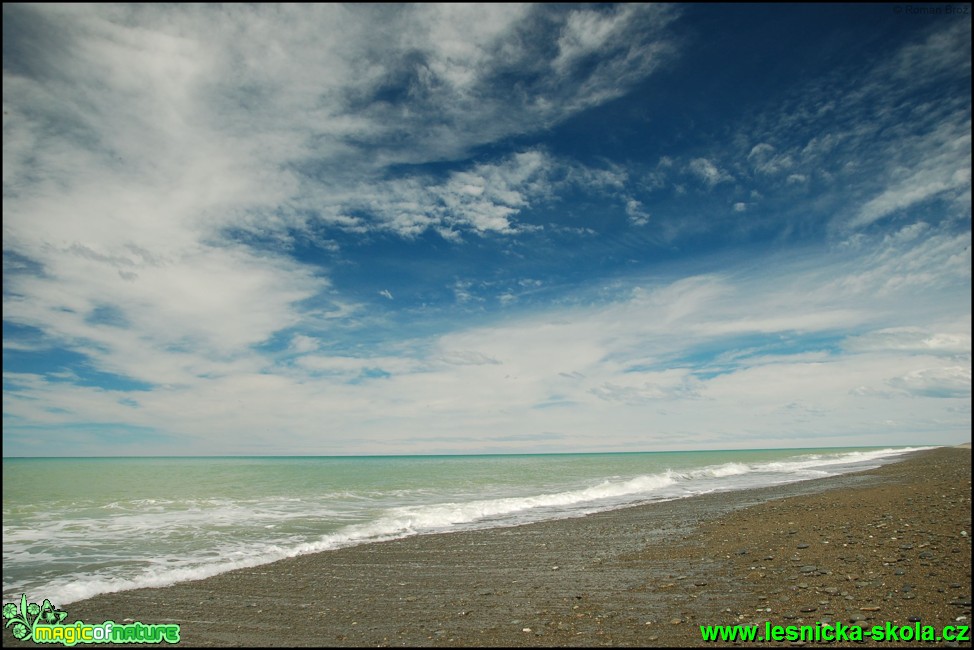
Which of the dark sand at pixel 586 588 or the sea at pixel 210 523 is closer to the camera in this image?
the dark sand at pixel 586 588

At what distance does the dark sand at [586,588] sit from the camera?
297 inches

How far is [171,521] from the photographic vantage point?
19.9 metres

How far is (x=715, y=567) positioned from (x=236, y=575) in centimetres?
1107

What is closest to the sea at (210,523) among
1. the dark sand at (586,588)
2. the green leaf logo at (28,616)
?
the green leaf logo at (28,616)

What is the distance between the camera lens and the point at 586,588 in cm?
962

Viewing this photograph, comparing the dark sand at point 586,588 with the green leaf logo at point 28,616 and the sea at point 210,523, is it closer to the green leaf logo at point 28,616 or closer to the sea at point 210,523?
the green leaf logo at point 28,616

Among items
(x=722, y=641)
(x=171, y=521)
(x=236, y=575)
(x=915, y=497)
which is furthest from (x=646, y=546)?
(x=171, y=521)

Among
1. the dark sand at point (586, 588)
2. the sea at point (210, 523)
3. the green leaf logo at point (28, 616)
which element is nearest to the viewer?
the dark sand at point (586, 588)

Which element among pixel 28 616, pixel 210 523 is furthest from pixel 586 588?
pixel 210 523

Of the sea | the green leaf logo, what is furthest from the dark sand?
the sea

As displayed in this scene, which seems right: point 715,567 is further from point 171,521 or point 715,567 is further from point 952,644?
point 171,521

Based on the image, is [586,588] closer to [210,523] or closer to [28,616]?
[28,616]

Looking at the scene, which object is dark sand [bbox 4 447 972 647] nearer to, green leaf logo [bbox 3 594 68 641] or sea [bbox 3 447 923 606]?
green leaf logo [bbox 3 594 68 641]

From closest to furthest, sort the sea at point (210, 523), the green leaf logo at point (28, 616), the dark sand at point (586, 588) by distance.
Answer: the dark sand at point (586, 588) < the green leaf logo at point (28, 616) < the sea at point (210, 523)
